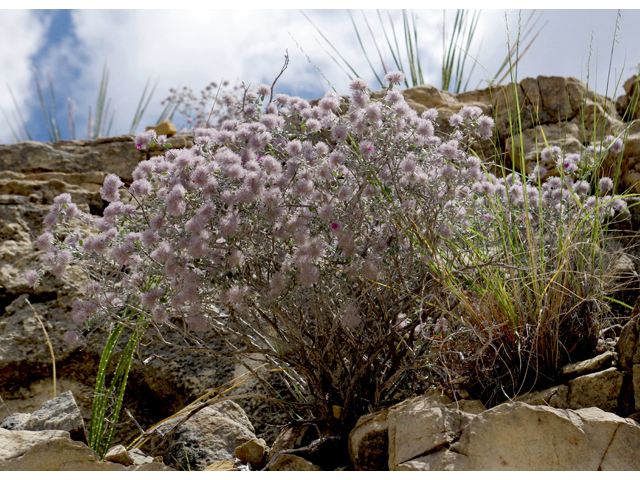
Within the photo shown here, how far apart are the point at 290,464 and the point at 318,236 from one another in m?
1.01

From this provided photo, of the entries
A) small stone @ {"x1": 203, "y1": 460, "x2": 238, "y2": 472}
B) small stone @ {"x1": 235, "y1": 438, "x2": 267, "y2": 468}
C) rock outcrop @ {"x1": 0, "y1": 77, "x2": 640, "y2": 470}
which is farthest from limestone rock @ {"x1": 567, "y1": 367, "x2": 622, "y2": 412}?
small stone @ {"x1": 203, "y1": 460, "x2": 238, "y2": 472}

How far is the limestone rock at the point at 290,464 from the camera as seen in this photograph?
2314mm

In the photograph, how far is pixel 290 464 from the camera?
236 cm

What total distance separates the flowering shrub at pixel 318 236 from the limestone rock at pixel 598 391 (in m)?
0.50

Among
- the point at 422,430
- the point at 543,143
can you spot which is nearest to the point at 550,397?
the point at 422,430

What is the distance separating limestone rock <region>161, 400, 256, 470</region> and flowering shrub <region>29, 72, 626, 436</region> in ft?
1.74

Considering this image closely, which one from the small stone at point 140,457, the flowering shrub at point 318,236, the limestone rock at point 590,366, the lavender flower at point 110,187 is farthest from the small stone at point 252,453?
the limestone rock at point 590,366

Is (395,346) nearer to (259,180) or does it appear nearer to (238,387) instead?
(259,180)

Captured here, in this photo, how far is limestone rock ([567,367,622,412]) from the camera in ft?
7.22

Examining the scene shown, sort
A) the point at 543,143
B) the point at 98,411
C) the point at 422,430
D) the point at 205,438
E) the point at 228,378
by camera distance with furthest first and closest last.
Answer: the point at 543,143, the point at 228,378, the point at 98,411, the point at 205,438, the point at 422,430

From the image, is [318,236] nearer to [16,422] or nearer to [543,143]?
[16,422]

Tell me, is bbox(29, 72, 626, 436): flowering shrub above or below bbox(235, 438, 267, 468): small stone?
above

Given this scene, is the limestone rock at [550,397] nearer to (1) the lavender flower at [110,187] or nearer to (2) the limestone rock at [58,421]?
(1) the lavender flower at [110,187]

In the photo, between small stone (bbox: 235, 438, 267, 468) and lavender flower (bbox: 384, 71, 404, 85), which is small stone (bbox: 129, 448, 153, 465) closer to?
small stone (bbox: 235, 438, 267, 468)
